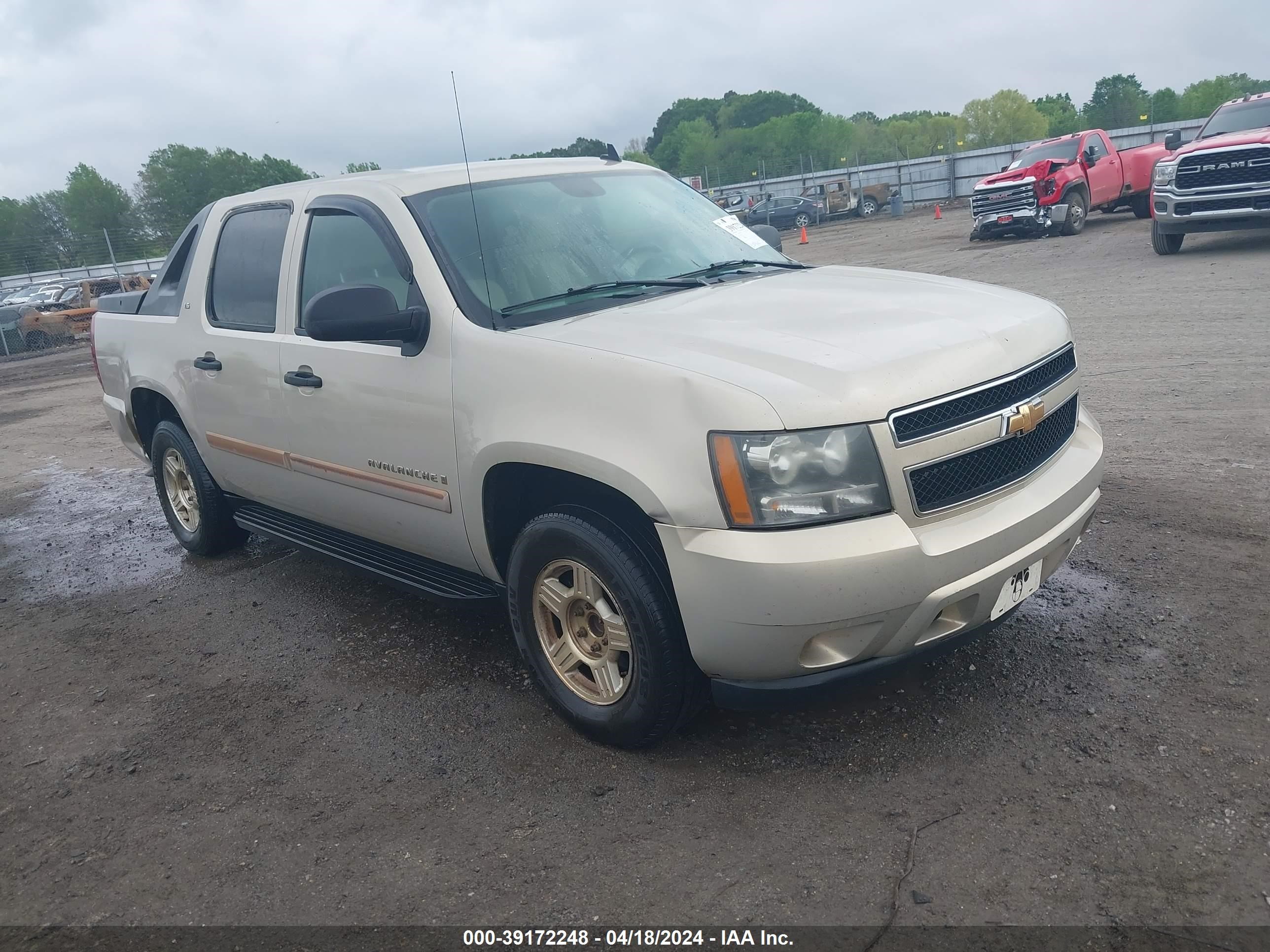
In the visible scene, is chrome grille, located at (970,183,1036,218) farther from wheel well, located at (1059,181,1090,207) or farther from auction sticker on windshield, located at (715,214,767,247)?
auction sticker on windshield, located at (715,214,767,247)

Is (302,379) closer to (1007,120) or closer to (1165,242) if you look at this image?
(1165,242)

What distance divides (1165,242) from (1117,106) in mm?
84339

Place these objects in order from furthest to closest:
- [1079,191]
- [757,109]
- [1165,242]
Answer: [757,109], [1079,191], [1165,242]

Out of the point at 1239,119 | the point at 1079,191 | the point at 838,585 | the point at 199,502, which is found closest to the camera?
the point at 838,585

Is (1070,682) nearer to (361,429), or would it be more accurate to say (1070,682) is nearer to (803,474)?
(803,474)

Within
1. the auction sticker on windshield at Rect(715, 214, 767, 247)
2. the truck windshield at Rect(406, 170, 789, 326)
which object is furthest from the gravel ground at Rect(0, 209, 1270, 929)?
the auction sticker on windshield at Rect(715, 214, 767, 247)

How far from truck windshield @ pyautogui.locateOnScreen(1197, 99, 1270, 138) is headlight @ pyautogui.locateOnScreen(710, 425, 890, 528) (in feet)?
47.5

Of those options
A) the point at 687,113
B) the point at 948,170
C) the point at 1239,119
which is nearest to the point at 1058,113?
the point at 687,113

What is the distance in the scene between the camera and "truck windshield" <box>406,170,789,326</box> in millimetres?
3701

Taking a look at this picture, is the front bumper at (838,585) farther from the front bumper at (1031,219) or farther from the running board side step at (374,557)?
the front bumper at (1031,219)

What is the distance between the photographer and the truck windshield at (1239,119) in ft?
46.8

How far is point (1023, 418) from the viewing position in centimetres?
313

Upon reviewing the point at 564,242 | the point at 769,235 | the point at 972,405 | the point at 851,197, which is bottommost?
the point at 972,405

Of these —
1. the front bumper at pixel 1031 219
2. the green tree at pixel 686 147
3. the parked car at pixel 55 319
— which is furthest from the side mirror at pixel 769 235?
the green tree at pixel 686 147
